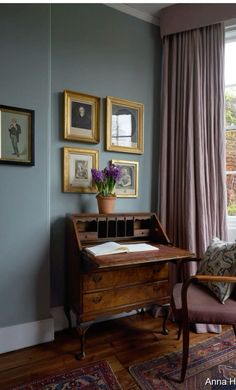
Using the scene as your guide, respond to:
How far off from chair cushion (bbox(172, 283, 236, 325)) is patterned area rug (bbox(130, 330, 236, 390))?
1.21ft

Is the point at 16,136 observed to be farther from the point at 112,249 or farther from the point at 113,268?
the point at 113,268

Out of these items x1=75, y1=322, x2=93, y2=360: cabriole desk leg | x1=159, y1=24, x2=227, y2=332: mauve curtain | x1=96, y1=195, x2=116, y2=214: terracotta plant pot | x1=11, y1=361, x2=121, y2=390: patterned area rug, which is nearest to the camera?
x1=11, y1=361, x2=121, y2=390: patterned area rug

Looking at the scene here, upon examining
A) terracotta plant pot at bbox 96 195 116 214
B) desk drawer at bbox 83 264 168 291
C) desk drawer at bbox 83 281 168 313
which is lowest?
desk drawer at bbox 83 281 168 313

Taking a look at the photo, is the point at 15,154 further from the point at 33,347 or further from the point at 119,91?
the point at 33,347

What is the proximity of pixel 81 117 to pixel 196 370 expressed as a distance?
207 cm

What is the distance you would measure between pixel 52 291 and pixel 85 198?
83 cm

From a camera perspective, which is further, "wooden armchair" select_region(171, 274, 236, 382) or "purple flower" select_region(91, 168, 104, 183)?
"purple flower" select_region(91, 168, 104, 183)

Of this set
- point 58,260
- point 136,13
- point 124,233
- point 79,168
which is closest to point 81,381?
point 58,260

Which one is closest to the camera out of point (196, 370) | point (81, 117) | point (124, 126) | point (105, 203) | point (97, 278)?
point (196, 370)

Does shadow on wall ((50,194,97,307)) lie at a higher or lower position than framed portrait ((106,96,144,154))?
lower

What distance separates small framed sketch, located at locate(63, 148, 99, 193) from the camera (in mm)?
2078

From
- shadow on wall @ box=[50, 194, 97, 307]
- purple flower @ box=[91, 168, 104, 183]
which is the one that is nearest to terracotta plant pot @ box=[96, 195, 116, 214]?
purple flower @ box=[91, 168, 104, 183]

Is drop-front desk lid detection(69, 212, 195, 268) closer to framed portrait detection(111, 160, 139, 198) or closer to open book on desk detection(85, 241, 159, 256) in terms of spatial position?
open book on desk detection(85, 241, 159, 256)

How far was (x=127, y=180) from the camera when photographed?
237 cm
